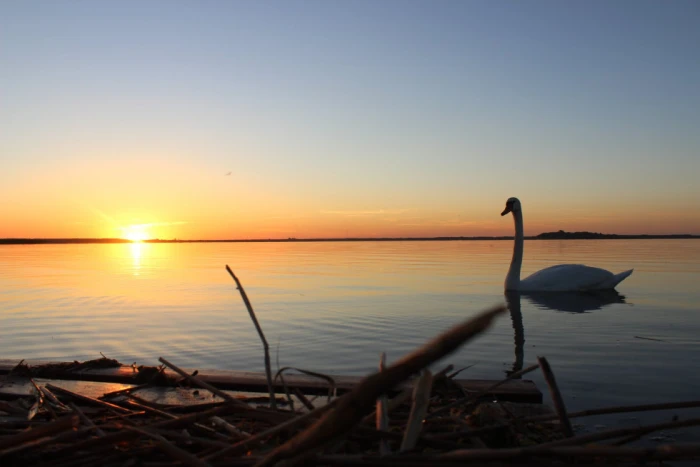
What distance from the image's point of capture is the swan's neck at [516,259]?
1625cm

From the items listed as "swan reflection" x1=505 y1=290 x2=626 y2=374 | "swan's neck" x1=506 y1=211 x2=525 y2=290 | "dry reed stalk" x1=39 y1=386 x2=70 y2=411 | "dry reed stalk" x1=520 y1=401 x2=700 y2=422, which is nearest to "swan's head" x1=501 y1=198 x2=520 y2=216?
"swan's neck" x1=506 y1=211 x2=525 y2=290

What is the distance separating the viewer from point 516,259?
1719cm

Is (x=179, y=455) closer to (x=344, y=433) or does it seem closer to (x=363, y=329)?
(x=344, y=433)

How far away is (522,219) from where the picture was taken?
19344 mm

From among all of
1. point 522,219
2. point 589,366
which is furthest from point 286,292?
point 589,366

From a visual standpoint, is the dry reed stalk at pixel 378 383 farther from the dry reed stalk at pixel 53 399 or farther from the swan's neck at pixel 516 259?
the swan's neck at pixel 516 259

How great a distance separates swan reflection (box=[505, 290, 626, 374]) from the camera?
40.5ft

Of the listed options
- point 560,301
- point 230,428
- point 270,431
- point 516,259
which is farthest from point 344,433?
point 516,259

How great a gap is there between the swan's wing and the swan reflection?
0.85 feet

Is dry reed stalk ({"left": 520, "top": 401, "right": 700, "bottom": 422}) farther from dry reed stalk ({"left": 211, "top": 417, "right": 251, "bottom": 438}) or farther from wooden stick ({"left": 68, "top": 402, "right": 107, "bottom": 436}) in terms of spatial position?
wooden stick ({"left": 68, "top": 402, "right": 107, "bottom": 436})

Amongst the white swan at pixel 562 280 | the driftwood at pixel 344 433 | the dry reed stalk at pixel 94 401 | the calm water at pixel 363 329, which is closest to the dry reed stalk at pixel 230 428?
the driftwood at pixel 344 433

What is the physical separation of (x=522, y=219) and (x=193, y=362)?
46.3 feet

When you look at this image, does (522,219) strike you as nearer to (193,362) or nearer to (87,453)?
(193,362)

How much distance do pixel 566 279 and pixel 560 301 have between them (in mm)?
1337
